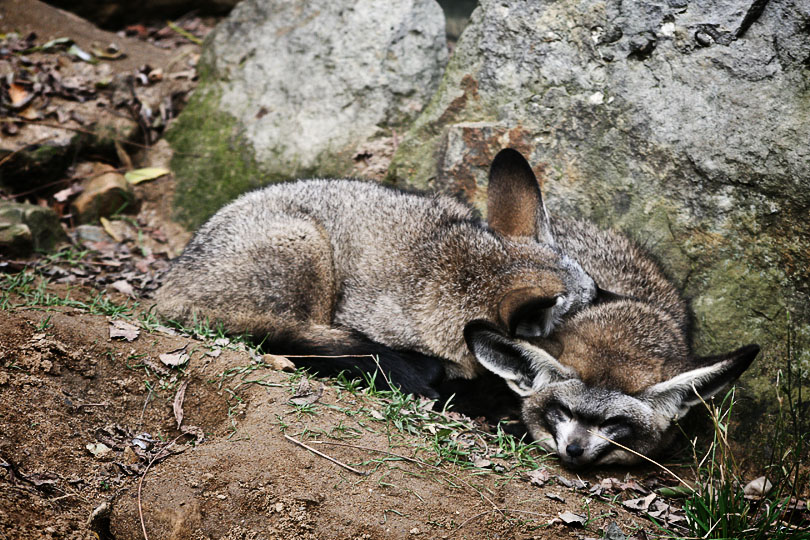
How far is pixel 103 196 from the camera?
7.09 m

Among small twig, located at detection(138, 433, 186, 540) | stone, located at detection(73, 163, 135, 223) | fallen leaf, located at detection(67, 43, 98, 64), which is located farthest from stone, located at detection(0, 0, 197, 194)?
small twig, located at detection(138, 433, 186, 540)

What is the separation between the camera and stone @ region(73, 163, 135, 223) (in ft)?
23.0

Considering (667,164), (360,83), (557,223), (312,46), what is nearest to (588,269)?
(557,223)

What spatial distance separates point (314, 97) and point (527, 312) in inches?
155

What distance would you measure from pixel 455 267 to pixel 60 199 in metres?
4.34

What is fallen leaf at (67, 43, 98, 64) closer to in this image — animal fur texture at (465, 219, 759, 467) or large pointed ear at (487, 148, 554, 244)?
large pointed ear at (487, 148, 554, 244)

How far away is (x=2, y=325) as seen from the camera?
441cm

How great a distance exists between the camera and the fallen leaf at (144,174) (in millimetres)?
7355

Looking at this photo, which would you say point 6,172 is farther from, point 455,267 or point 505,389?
point 505,389

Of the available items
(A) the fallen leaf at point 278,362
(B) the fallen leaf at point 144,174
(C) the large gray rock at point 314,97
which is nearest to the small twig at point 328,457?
(A) the fallen leaf at point 278,362

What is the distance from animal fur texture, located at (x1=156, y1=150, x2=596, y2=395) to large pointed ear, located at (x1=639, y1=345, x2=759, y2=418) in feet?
2.71

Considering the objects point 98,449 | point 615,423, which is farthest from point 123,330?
point 615,423

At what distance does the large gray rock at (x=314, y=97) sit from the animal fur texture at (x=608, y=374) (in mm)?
3210

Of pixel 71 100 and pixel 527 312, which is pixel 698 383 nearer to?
A: pixel 527 312
